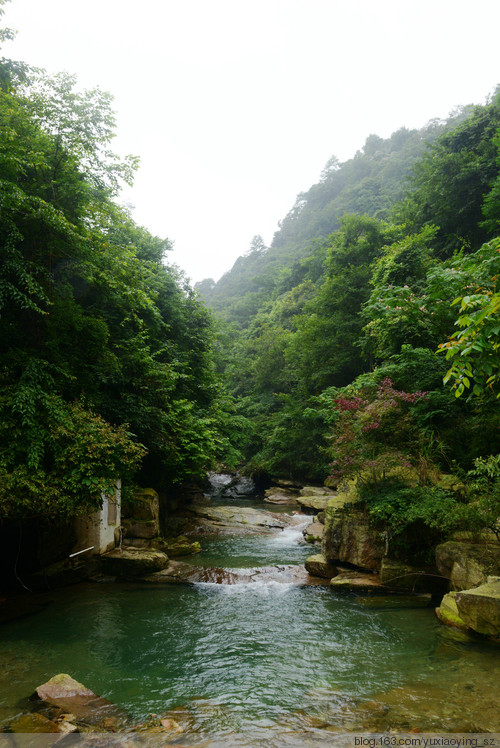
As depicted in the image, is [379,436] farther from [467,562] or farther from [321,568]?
[467,562]

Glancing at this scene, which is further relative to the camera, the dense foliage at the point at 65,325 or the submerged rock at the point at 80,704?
the dense foliage at the point at 65,325

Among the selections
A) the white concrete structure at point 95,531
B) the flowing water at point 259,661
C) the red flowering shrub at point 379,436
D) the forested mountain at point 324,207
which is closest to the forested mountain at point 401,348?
the red flowering shrub at point 379,436

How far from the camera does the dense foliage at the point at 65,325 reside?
7711 mm

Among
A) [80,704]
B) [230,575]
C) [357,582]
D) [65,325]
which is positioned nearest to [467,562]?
[357,582]

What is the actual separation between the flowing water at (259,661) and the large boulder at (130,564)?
790mm

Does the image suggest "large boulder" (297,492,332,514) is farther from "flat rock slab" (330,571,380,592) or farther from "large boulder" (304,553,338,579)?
"flat rock slab" (330,571,380,592)

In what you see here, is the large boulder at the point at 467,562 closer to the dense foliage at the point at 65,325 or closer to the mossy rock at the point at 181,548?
the dense foliage at the point at 65,325

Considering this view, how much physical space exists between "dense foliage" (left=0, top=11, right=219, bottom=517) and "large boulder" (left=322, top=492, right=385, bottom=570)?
552 centimetres

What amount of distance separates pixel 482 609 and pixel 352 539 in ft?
14.7

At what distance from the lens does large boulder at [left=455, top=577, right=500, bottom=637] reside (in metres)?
5.97

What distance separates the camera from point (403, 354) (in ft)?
45.5

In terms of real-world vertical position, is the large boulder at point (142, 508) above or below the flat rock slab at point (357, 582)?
above

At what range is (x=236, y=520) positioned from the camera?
17.7 meters

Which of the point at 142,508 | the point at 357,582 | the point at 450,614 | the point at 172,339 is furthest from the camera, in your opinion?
the point at 172,339
